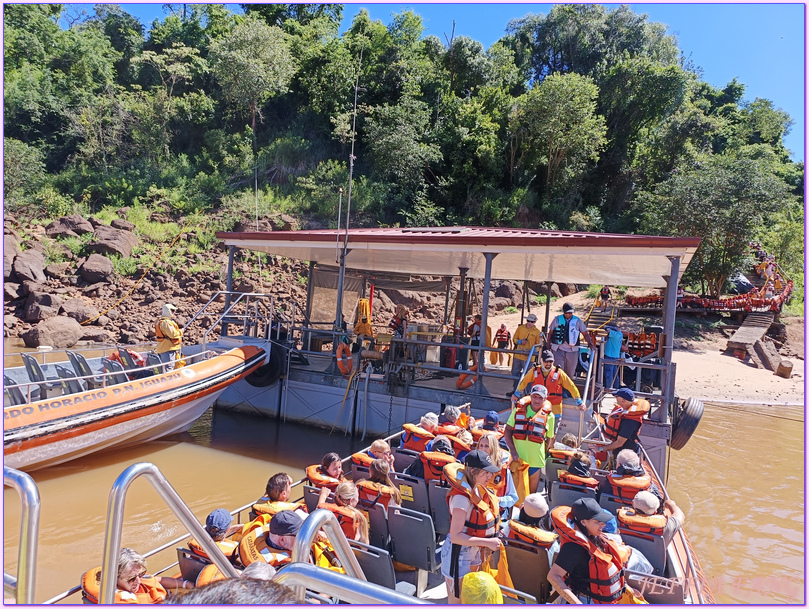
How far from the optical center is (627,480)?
15.6 feet

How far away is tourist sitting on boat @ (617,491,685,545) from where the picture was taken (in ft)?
14.0

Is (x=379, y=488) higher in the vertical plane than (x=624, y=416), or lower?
lower

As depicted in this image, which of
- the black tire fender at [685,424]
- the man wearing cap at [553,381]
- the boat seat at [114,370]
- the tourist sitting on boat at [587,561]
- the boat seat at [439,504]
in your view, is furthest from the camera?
the boat seat at [114,370]

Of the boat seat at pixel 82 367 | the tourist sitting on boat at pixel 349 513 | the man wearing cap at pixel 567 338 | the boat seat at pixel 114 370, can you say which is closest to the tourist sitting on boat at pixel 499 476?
the tourist sitting on boat at pixel 349 513

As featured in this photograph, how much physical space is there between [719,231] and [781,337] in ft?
16.7

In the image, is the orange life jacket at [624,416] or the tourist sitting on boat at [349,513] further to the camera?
the orange life jacket at [624,416]

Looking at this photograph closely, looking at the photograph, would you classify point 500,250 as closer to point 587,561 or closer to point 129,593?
point 587,561

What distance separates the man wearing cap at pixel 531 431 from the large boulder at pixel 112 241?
25008 mm

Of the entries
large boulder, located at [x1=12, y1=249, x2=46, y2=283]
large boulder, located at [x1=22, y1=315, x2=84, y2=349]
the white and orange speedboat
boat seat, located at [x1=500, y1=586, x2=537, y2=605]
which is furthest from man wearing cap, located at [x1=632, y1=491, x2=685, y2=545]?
large boulder, located at [x1=12, y1=249, x2=46, y2=283]

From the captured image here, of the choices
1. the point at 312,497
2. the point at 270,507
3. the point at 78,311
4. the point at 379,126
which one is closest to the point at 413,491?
the point at 312,497

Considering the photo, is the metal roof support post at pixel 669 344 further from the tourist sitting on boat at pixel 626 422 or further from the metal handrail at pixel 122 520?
the metal handrail at pixel 122 520

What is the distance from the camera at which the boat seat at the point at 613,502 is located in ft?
15.6

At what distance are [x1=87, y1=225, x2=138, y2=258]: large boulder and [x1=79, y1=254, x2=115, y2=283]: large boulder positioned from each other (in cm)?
118

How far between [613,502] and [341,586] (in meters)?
4.00
